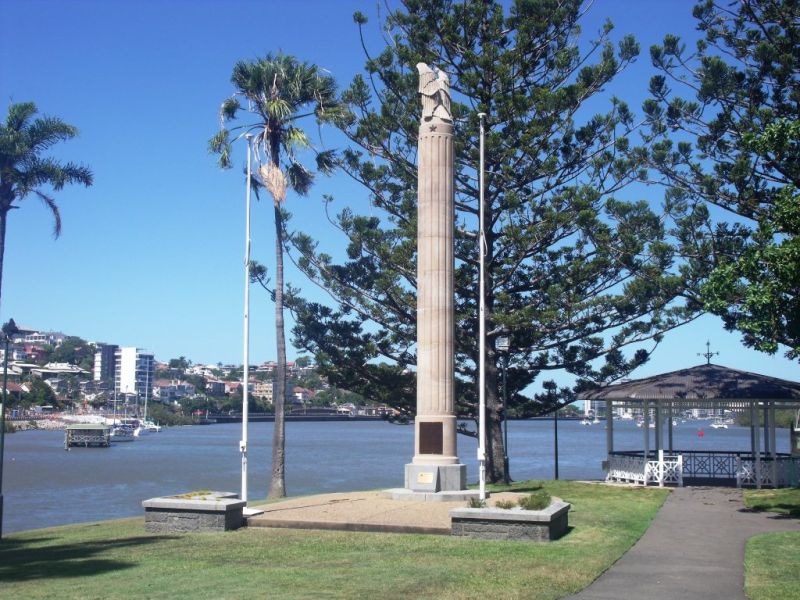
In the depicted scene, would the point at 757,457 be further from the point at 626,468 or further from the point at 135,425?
the point at 135,425

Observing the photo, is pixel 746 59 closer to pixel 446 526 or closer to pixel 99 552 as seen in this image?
pixel 446 526

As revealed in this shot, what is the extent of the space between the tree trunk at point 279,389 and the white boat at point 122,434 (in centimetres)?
9636

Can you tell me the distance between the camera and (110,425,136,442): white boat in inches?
4781

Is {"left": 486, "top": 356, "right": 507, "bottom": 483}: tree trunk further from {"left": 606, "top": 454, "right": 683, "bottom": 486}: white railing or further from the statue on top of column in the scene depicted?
the statue on top of column

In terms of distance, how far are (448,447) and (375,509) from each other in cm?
318

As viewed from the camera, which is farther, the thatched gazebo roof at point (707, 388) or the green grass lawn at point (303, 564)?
the thatched gazebo roof at point (707, 388)

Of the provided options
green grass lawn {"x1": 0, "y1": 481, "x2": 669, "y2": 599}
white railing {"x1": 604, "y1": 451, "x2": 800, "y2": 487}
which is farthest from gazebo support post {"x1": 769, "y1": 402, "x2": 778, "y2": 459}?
green grass lawn {"x1": 0, "y1": 481, "x2": 669, "y2": 599}

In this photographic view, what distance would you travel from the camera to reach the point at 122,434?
12950cm

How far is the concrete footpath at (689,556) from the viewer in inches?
435

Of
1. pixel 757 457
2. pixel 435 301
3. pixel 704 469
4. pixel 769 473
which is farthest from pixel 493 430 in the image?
pixel 435 301

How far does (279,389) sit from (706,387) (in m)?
12.5

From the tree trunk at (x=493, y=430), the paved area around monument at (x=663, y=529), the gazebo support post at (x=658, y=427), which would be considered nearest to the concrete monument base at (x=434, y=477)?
the paved area around monument at (x=663, y=529)

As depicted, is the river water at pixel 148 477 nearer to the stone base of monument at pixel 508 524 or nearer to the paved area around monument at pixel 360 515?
the paved area around monument at pixel 360 515

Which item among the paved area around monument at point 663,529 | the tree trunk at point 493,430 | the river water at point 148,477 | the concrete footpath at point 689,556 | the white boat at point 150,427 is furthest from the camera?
the white boat at point 150,427
